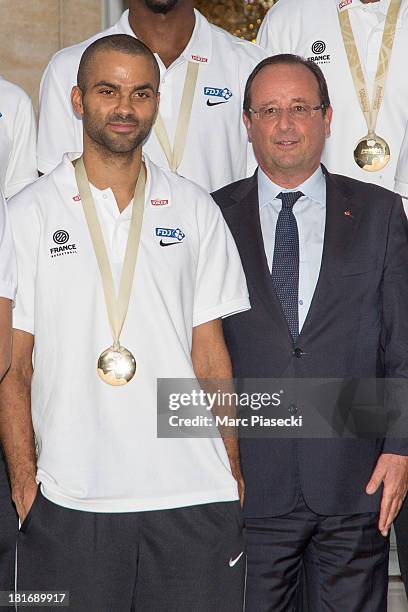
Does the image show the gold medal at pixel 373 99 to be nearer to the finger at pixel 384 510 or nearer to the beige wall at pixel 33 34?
the finger at pixel 384 510

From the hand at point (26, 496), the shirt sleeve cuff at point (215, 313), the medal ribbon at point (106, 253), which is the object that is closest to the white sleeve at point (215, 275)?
the shirt sleeve cuff at point (215, 313)

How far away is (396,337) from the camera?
379cm

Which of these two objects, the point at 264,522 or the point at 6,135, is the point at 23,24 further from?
the point at 264,522

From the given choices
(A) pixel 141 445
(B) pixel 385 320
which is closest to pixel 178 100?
(B) pixel 385 320

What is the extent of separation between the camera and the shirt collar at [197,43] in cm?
444

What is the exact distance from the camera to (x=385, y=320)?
3.82 metres

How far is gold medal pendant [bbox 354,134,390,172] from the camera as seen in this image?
432 centimetres

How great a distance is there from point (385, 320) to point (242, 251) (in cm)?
50

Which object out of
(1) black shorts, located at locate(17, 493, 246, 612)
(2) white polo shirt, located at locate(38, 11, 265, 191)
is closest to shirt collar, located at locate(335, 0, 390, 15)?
(2) white polo shirt, located at locate(38, 11, 265, 191)

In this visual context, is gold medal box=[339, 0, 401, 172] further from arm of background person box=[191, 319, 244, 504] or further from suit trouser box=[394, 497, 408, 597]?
suit trouser box=[394, 497, 408, 597]

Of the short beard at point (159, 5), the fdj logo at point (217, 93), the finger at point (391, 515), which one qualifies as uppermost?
the short beard at point (159, 5)

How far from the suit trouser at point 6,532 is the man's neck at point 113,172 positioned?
0.94 m

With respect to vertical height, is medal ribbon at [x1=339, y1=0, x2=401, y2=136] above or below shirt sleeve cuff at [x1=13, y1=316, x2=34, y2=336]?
above

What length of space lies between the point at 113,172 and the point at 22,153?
88 cm
